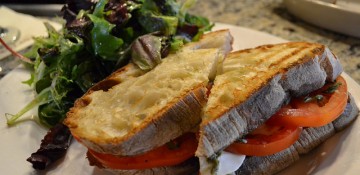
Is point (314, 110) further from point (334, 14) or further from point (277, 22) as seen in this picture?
point (277, 22)

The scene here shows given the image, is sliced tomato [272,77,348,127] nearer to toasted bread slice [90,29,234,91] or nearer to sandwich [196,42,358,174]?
sandwich [196,42,358,174]

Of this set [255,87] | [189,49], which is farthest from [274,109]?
[189,49]

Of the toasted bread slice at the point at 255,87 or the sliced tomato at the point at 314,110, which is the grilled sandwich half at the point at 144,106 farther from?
the sliced tomato at the point at 314,110

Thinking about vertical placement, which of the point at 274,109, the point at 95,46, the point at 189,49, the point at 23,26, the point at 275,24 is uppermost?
the point at 274,109

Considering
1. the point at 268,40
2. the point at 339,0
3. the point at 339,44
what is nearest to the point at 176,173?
the point at 268,40

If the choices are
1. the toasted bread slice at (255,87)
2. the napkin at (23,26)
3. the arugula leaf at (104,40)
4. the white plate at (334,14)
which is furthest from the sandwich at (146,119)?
the napkin at (23,26)

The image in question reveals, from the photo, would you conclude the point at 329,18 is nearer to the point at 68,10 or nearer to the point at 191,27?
the point at 191,27
